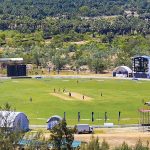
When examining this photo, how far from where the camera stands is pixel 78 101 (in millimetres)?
92375

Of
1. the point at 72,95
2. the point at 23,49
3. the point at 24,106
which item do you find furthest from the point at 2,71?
the point at 24,106

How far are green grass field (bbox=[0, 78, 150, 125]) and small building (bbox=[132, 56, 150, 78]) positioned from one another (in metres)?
5.86

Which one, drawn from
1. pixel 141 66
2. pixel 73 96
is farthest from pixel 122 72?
pixel 73 96

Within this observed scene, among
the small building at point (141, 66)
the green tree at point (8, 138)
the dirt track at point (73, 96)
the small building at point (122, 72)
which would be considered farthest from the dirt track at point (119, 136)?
the small building at point (122, 72)

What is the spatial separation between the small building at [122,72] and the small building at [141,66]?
2.77 metres

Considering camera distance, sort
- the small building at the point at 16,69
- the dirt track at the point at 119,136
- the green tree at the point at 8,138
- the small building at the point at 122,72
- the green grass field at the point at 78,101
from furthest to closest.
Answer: the small building at the point at 122,72
the small building at the point at 16,69
the green grass field at the point at 78,101
the dirt track at the point at 119,136
the green tree at the point at 8,138

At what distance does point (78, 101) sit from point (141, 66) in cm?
3826

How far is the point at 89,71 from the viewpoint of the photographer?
5610 inches

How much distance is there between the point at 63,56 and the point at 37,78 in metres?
25.7

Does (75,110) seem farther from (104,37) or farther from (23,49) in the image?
(104,37)

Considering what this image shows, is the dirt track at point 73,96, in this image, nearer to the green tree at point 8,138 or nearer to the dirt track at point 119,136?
the dirt track at point 119,136

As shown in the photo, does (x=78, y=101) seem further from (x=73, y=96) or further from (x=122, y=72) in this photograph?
(x=122, y=72)

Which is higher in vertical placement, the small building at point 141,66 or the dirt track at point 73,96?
the small building at point 141,66

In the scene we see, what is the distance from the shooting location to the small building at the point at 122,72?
131625mm
